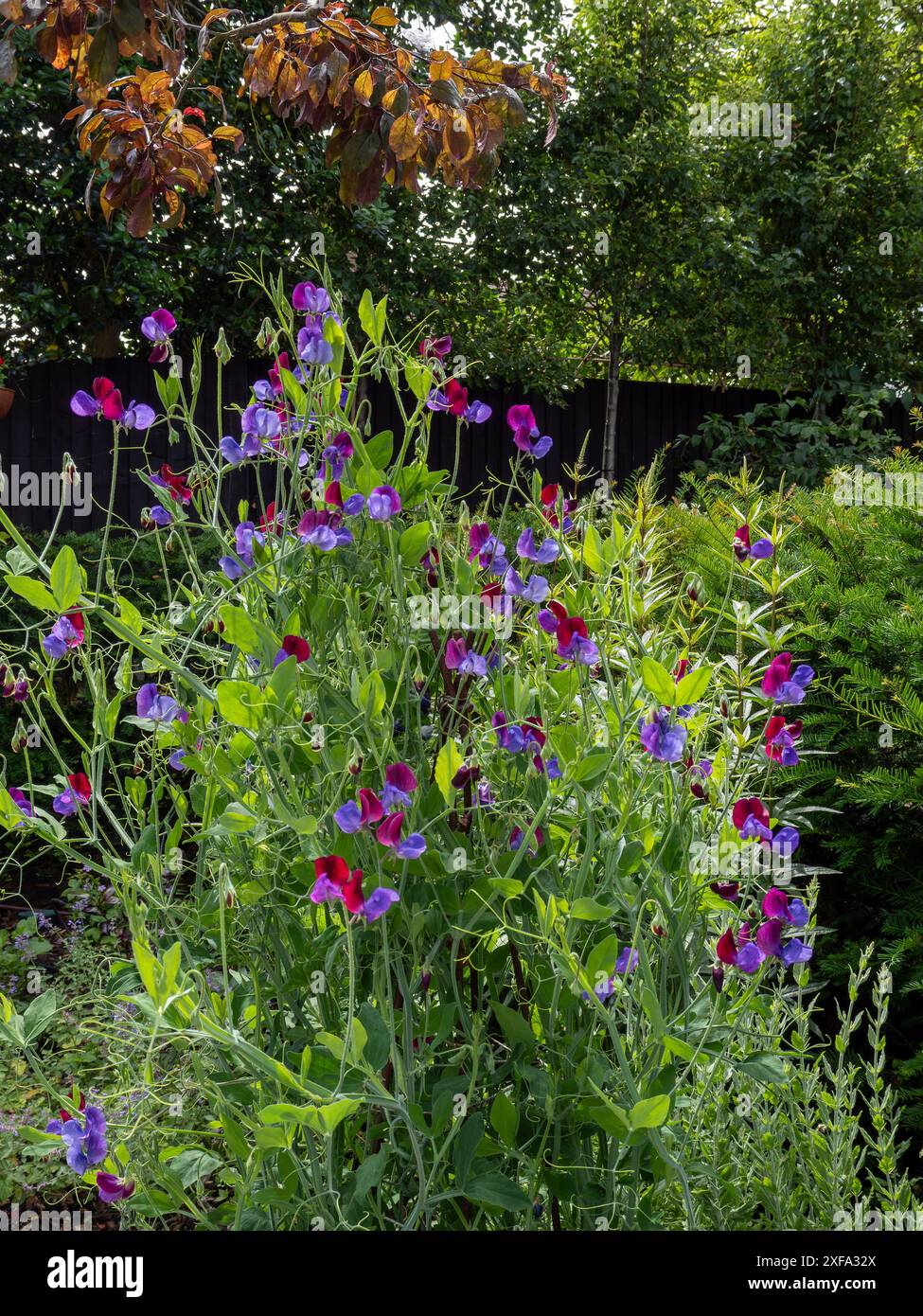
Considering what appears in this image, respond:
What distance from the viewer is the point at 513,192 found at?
9133 mm

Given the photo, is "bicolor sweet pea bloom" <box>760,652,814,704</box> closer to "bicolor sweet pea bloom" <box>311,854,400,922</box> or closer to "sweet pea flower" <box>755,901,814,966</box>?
"sweet pea flower" <box>755,901,814,966</box>

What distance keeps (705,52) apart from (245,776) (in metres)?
10.3

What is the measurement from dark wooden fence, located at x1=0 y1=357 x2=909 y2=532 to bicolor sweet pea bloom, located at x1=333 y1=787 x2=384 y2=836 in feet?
20.6

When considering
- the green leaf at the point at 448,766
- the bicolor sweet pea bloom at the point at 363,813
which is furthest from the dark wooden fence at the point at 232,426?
the bicolor sweet pea bloom at the point at 363,813

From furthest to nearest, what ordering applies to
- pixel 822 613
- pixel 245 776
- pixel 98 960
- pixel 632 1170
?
1. pixel 98 960
2. pixel 822 613
3. pixel 245 776
4. pixel 632 1170

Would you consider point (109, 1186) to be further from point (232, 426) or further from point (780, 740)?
point (232, 426)

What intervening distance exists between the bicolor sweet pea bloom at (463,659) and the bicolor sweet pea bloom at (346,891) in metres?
0.35

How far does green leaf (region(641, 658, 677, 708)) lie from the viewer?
1.29m

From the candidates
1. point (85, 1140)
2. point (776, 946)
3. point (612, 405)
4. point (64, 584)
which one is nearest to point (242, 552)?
point (64, 584)

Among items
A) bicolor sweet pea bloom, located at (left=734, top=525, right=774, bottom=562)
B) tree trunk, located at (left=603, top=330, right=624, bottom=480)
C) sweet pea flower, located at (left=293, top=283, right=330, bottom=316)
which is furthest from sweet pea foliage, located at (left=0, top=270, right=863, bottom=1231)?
tree trunk, located at (left=603, top=330, right=624, bottom=480)

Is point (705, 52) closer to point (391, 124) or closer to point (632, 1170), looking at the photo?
point (391, 124)

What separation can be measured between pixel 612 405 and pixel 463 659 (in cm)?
968

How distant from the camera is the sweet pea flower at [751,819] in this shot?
134 centimetres

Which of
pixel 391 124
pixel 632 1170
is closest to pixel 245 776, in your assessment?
pixel 632 1170
